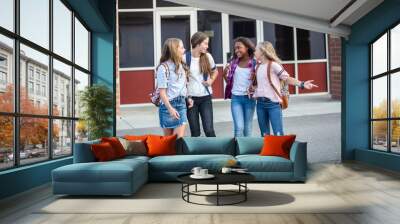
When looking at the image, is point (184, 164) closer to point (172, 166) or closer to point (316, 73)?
point (172, 166)

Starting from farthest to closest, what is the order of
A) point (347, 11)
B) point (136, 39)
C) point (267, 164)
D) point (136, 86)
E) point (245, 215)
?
point (136, 39) → point (136, 86) → point (347, 11) → point (267, 164) → point (245, 215)

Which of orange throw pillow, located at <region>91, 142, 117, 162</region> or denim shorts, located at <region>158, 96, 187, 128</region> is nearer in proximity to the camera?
orange throw pillow, located at <region>91, 142, 117, 162</region>

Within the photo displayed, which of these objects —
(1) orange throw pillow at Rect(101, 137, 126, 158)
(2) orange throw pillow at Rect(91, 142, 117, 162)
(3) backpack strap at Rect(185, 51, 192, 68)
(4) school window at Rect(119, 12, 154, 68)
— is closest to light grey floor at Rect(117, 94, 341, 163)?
(4) school window at Rect(119, 12, 154, 68)

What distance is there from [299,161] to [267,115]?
2.11 metres

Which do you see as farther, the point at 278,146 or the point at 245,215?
the point at 278,146

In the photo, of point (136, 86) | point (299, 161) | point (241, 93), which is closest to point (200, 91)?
point (241, 93)

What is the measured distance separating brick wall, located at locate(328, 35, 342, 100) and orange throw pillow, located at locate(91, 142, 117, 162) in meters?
5.69

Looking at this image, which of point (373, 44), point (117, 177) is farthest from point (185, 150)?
point (373, 44)

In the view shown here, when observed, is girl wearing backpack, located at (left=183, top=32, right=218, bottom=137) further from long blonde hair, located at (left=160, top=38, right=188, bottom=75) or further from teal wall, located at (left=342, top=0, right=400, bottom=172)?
teal wall, located at (left=342, top=0, right=400, bottom=172)

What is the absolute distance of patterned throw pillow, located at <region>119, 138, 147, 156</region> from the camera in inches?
264

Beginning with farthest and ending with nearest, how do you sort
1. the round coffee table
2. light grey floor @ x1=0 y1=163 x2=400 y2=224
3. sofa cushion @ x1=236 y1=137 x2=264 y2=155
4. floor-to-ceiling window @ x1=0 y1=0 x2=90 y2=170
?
sofa cushion @ x1=236 y1=137 x2=264 y2=155
floor-to-ceiling window @ x1=0 y1=0 x2=90 y2=170
the round coffee table
light grey floor @ x1=0 y1=163 x2=400 y2=224

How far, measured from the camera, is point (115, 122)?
30.3ft

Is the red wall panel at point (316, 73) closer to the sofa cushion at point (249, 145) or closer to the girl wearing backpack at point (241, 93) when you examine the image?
the girl wearing backpack at point (241, 93)

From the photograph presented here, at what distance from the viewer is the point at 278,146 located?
6484 millimetres
